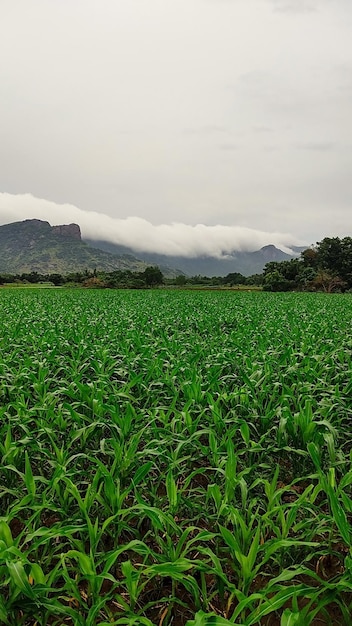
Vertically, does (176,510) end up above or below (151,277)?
below

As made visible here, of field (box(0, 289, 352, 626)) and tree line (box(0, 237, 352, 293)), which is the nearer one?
field (box(0, 289, 352, 626))

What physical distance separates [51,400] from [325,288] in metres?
72.0

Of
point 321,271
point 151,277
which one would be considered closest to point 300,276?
point 321,271

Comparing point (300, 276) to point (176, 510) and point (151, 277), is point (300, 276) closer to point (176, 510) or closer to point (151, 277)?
point (151, 277)

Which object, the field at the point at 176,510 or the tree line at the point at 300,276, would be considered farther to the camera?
the tree line at the point at 300,276

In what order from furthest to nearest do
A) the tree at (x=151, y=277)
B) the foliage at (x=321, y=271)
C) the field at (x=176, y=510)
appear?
the tree at (x=151, y=277), the foliage at (x=321, y=271), the field at (x=176, y=510)

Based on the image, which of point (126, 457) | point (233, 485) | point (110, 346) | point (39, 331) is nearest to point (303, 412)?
point (233, 485)

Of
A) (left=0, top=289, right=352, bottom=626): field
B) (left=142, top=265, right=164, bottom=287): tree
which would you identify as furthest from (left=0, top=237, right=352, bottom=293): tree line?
(left=0, top=289, right=352, bottom=626): field

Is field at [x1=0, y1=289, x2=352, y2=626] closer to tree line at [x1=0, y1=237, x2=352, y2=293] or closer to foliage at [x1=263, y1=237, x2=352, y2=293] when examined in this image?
tree line at [x1=0, y1=237, x2=352, y2=293]

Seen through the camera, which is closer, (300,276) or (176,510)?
(176,510)

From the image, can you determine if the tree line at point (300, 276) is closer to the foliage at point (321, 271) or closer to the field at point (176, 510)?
the foliage at point (321, 271)

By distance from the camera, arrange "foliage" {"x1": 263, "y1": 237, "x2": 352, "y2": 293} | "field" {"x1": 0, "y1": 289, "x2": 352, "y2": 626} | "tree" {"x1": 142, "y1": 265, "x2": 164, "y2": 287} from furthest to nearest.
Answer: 1. "tree" {"x1": 142, "y1": 265, "x2": 164, "y2": 287}
2. "foliage" {"x1": 263, "y1": 237, "x2": 352, "y2": 293}
3. "field" {"x1": 0, "y1": 289, "x2": 352, "y2": 626}

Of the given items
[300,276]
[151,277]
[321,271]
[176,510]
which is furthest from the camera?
[151,277]

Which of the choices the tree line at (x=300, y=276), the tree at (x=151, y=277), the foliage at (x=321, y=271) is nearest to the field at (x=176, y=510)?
the tree line at (x=300, y=276)
